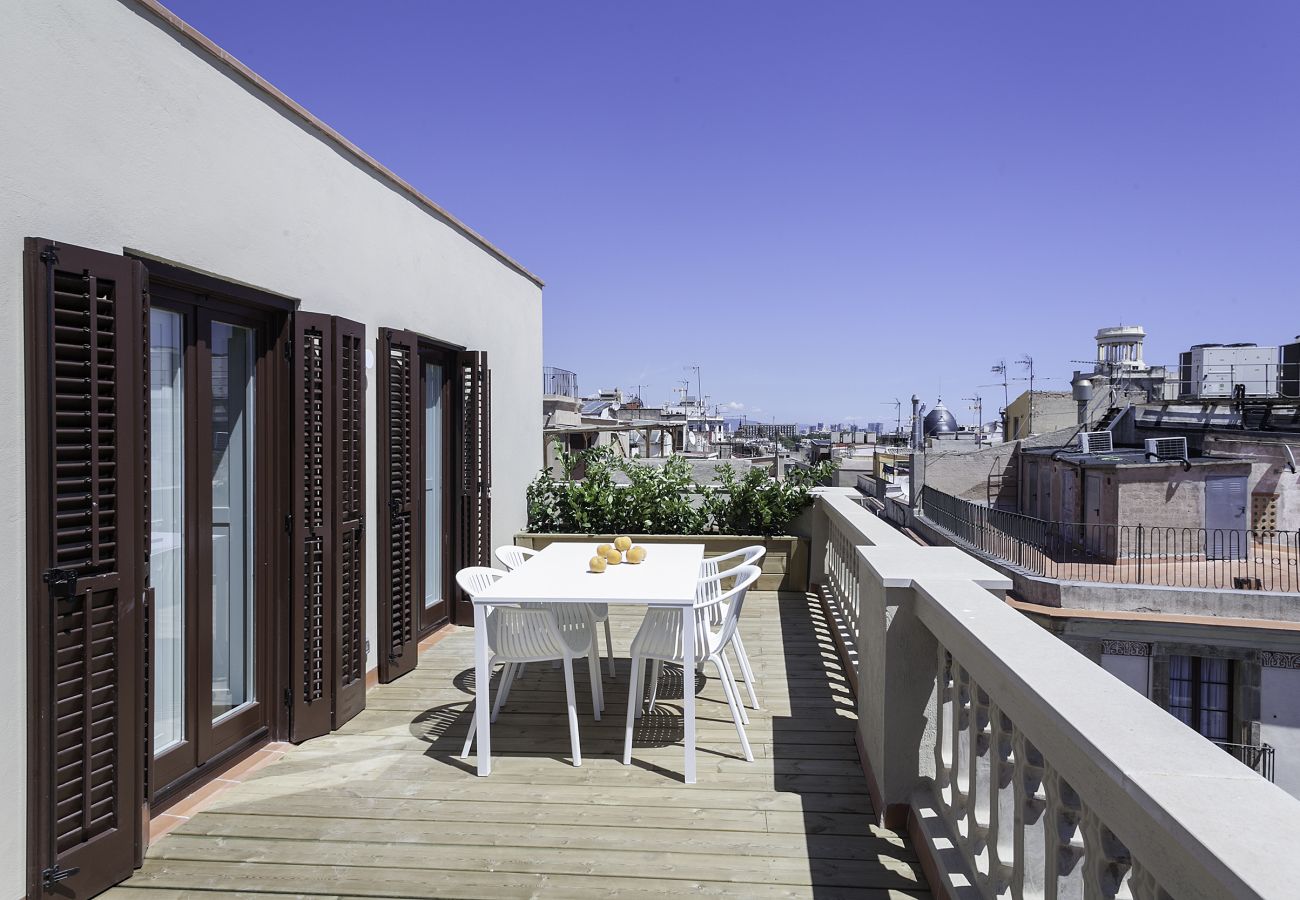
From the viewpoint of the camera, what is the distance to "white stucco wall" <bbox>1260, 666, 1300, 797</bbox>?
15.6 m

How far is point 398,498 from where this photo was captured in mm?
4539

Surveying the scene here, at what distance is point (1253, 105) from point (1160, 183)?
4401 mm

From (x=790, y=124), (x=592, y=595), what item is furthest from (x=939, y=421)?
(x=592, y=595)

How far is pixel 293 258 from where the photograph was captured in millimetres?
3514

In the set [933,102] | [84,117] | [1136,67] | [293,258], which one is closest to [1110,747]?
[84,117]

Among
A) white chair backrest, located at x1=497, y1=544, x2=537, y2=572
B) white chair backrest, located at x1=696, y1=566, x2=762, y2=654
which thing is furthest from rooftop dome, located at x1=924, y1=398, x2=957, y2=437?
white chair backrest, located at x1=696, y1=566, x2=762, y2=654

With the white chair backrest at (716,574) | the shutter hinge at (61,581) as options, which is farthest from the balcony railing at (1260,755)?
the shutter hinge at (61,581)

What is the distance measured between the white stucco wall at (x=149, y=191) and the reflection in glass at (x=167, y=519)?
12.6 inches

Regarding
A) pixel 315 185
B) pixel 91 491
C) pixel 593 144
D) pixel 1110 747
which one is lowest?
pixel 1110 747

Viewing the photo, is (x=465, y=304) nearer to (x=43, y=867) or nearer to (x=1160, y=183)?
(x=43, y=867)

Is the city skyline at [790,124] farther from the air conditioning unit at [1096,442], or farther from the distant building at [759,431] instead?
the distant building at [759,431]

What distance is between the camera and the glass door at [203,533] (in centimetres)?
285

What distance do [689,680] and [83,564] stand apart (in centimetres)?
204

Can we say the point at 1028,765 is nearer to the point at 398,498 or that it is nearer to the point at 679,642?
the point at 679,642
